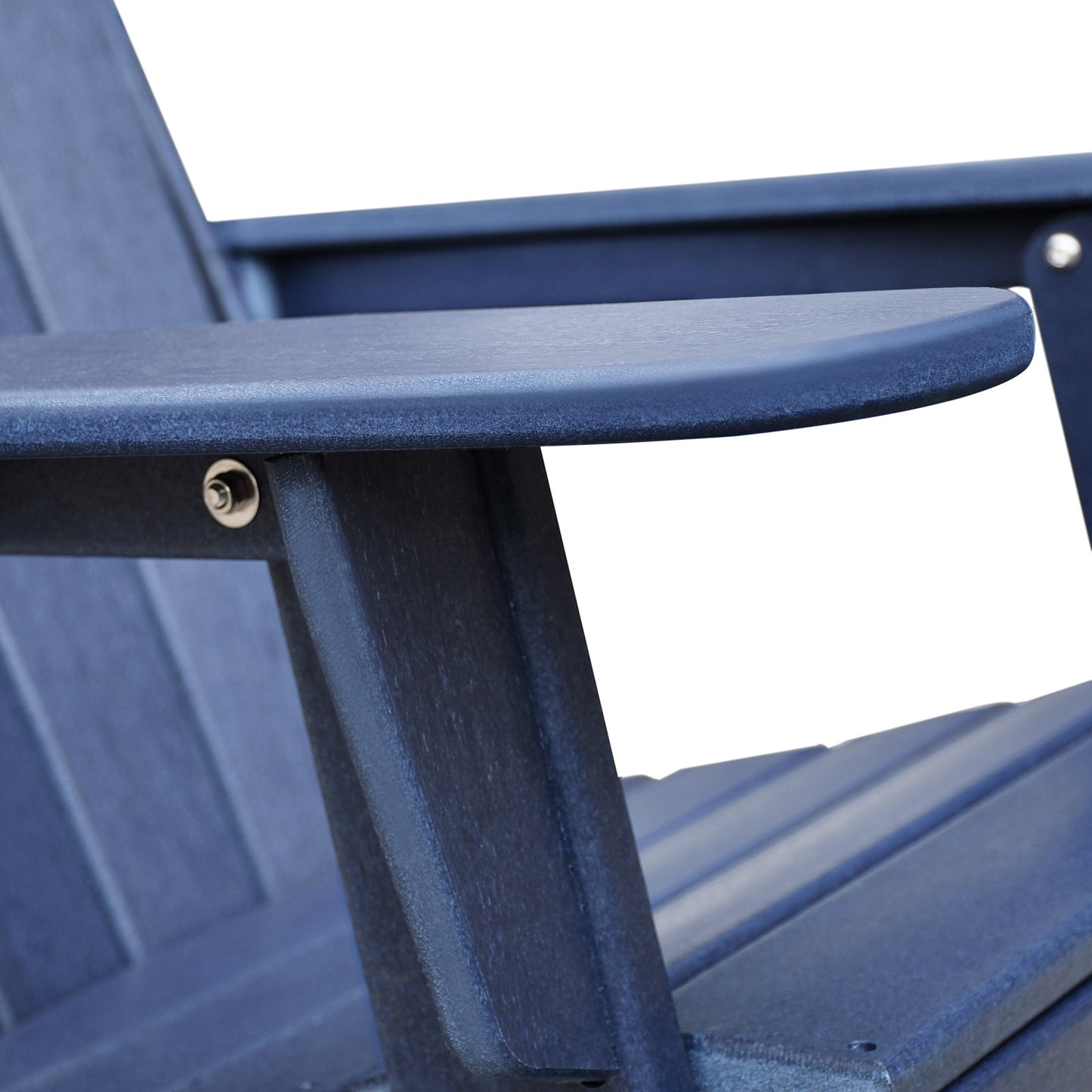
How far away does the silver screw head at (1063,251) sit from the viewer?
34.0 inches

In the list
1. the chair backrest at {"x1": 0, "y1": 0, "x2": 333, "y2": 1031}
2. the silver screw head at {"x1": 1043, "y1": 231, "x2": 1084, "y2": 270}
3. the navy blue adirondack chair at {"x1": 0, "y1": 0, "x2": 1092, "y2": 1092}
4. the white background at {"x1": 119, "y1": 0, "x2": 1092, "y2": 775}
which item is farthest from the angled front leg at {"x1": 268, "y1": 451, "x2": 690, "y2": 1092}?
the white background at {"x1": 119, "y1": 0, "x2": 1092, "y2": 775}

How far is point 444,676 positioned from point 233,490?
11cm

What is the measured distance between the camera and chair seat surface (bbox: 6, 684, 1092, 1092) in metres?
0.66

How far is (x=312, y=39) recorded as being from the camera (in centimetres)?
165

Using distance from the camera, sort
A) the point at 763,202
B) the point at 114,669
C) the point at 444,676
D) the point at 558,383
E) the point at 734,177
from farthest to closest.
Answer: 1. the point at 114,669
2. the point at 734,177
3. the point at 763,202
4. the point at 444,676
5. the point at 558,383

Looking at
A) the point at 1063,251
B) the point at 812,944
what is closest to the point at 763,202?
the point at 1063,251

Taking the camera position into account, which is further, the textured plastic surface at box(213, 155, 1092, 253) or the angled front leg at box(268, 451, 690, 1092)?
the textured plastic surface at box(213, 155, 1092, 253)

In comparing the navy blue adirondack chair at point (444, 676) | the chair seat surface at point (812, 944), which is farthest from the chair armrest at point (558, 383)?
the chair seat surface at point (812, 944)

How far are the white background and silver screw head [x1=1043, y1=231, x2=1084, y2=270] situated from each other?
1.35ft

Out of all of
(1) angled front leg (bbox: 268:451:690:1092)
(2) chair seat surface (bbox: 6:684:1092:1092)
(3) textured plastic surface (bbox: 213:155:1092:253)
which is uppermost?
(3) textured plastic surface (bbox: 213:155:1092:253)

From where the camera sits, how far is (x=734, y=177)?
1191 millimetres

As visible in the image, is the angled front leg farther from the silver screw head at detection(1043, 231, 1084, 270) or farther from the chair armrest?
the silver screw head at detection(1043, 231, 1084, 270)

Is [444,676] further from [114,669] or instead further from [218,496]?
[114,669]

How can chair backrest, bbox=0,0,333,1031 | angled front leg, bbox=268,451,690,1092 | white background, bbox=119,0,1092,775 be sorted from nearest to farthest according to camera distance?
angled front leg, bbox=268,451,690,1092 → chair backrest, bbox=0,0,333,1031 → white background, bbox=119,0,1092,775
